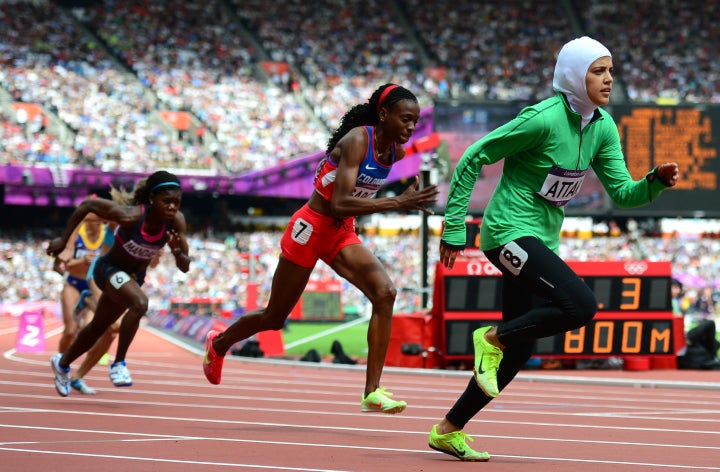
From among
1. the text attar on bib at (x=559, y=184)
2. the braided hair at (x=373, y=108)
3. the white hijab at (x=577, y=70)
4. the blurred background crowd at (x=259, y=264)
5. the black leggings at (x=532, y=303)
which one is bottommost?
the blurred background crowd at (x=259, y=264)

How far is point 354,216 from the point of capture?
7.41 metres

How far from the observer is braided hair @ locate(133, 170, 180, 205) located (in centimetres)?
979

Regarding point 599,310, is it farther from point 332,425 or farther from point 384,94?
point 384,94

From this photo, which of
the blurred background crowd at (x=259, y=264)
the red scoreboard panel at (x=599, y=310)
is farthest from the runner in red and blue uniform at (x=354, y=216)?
the blurred background crowd at (x=259, y=264)

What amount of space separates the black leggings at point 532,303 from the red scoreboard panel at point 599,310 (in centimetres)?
919

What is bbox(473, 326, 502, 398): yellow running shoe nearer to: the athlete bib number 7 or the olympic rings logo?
the athlete bib number 7

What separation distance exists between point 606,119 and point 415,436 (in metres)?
2.44

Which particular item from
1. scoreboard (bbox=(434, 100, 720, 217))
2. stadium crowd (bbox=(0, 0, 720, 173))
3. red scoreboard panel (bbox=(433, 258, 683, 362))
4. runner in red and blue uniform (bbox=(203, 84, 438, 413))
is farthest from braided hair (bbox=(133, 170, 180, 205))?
stadium crowd (bbox=(0, 0, 720, 173))

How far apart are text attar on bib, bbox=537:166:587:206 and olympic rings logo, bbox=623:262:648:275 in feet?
32.8

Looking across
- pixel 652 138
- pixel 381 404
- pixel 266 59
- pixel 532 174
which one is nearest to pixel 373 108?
pixel 532 174

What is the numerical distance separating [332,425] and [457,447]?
87.6 inches

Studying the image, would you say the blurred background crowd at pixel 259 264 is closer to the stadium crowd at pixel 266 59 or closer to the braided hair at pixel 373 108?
the stadium crowd at pixel 266 59

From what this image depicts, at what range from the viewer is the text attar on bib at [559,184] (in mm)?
5996

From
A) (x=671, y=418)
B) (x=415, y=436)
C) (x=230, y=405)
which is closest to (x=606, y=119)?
(x=415, y=436)
